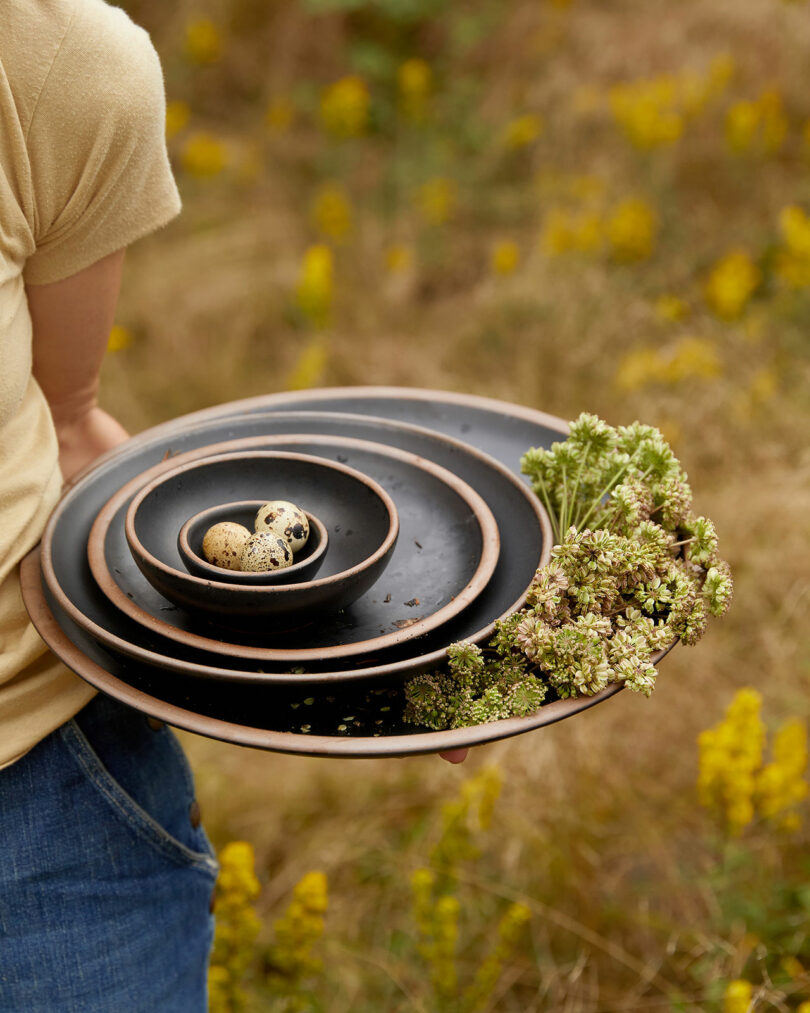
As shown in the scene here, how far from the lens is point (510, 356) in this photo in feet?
15.2

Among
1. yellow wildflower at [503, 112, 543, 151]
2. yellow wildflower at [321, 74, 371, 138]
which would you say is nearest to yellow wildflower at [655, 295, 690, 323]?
yellow wildflower at [503, 112, 543, 151]

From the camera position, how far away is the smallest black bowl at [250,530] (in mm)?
1037

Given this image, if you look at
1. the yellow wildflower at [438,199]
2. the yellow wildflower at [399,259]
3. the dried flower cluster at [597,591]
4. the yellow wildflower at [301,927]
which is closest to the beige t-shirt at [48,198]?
the dried flower cluster at [597,591]

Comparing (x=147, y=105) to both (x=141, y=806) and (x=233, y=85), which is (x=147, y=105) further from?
(x=233, y=85)

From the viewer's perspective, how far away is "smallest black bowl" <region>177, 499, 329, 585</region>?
104cm

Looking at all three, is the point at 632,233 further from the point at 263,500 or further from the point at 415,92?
the point at 263,500

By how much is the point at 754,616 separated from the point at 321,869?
159cm

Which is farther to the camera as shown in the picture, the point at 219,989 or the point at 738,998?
the point at 219,989

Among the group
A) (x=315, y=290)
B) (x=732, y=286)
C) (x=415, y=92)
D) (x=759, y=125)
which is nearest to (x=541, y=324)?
(x=732, y=286)

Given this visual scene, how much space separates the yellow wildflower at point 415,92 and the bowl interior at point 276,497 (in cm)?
537

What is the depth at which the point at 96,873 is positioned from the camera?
3.94 ft

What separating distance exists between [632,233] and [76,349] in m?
3.80

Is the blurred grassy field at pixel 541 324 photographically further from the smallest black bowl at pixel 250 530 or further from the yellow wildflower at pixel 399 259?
the smallest black bowl at pixel 250 530

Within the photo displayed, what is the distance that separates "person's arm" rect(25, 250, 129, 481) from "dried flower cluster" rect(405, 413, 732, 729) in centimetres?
62
